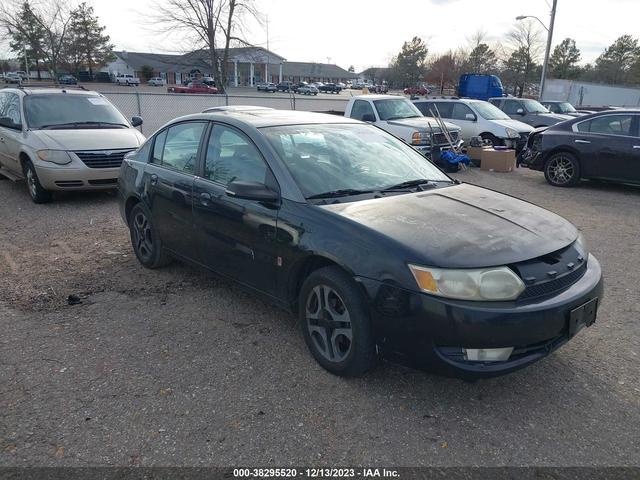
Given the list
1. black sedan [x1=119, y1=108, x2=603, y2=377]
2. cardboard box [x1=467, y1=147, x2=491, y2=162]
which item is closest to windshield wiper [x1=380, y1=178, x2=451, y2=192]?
→ black sedan [x1=119, y1=108, x2=603, y2=377]

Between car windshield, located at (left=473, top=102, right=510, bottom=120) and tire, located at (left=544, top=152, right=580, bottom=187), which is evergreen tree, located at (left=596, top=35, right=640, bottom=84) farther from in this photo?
tire, located at (left=544, top=152, right=580, bottom=187)

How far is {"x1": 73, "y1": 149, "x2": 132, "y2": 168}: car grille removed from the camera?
7.49 meters

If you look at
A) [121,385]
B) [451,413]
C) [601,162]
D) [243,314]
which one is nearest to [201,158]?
[243,314]

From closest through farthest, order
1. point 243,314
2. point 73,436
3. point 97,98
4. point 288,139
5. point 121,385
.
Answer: point 73,436 → point 121,385 → point 288,139 → point 243,314 → point 97,98

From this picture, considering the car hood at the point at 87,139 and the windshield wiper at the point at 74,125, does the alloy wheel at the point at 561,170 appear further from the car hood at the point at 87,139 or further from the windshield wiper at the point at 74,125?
the windshield wiper at the point at 74,125

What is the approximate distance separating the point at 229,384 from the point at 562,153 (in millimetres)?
9376

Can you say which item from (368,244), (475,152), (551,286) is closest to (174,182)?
(368,244)

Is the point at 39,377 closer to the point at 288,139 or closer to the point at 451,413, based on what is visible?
the point at 288,139

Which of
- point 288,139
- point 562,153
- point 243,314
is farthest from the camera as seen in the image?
point 562,153

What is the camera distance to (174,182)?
14.1ft

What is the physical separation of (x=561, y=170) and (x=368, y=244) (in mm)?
8891

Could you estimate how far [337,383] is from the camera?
10.1ft

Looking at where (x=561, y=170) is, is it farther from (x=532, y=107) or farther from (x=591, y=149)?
(x=532, y=107)

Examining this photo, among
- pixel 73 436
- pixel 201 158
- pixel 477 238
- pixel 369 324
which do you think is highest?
pixel 201 158
